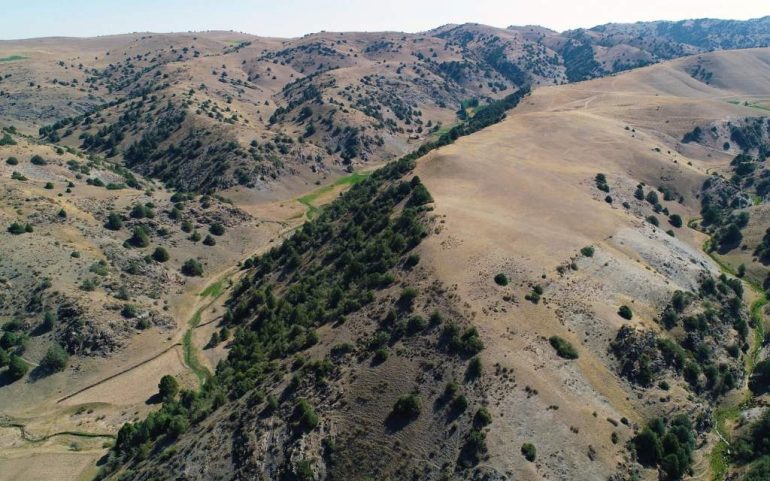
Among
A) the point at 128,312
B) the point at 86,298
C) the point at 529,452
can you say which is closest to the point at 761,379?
the point at 529,452

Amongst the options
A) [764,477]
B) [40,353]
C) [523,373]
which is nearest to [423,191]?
[523,373]

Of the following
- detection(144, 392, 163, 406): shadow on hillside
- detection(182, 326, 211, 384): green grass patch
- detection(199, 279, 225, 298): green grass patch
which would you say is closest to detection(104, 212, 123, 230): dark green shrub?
detection(199, 279, 225, 298): green grass patch

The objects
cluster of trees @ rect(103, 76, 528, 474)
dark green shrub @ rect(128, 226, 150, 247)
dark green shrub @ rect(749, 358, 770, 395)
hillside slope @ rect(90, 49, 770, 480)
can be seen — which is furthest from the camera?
dark green shrub @ rect(128, 226, 150, 247)

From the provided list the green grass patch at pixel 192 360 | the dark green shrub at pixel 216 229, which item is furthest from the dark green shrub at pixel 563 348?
the dark green shrub at pixel 216 229

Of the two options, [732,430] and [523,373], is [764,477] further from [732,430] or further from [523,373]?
[523,373]

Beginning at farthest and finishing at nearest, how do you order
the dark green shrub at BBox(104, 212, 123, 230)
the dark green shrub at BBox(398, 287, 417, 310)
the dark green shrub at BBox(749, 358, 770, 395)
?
1. the dark green shrub at BBox(104, 212, 123, 230)
2. the dark green shrub at BBox(749, 358, 770, 395)
3. the dark green shrub at BBox(398, 287, 417, 310)

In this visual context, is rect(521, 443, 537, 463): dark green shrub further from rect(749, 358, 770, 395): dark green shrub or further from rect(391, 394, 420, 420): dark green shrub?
rect(749, 358, 770, 395): dark green shrub

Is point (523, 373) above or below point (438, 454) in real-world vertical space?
above
